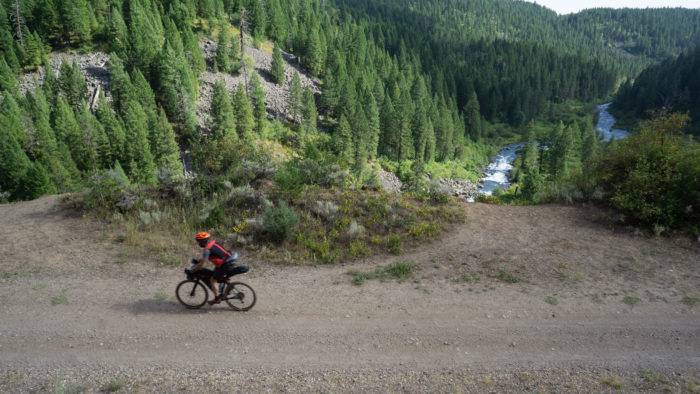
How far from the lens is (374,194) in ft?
52.5

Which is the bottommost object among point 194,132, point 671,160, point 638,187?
point 194,132

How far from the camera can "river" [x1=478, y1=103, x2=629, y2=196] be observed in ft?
258

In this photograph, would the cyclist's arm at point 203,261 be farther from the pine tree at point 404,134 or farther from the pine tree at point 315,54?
the pine tree at point 315,54

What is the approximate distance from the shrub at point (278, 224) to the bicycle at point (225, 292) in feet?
10.9

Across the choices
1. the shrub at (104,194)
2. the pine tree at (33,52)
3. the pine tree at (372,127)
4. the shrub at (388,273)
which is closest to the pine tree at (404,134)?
the pine tree at (372,127)

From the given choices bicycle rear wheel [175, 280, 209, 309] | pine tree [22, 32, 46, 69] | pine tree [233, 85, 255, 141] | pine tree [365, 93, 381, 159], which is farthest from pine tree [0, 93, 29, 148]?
bicycle rear wheel [175, 280, 209, 309]

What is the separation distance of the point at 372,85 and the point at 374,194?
8458 centimetres

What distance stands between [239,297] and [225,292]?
0.34 meters

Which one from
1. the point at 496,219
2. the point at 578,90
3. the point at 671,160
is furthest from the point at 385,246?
the point at 578,90

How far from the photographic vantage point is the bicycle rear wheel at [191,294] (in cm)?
903

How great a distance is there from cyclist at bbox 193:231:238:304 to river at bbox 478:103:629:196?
60.3 meters

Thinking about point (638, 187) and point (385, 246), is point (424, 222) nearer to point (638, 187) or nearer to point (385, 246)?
point (385, 246)

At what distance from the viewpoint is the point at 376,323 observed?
859cm

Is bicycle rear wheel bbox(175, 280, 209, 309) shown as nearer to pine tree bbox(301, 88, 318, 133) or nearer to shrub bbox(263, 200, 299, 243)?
shrub bbox(263, 200, 299, 243)
